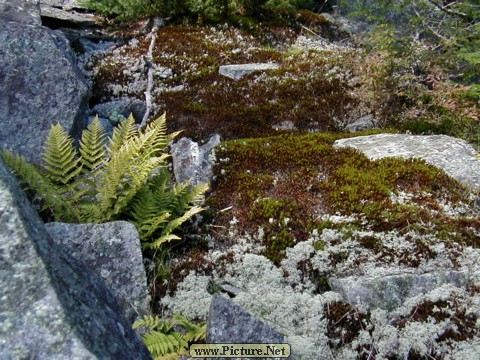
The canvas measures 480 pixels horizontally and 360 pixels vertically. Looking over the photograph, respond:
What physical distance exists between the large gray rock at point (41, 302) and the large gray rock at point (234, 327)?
153cm

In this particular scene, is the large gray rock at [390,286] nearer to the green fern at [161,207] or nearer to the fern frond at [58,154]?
the green fern at [161,207]

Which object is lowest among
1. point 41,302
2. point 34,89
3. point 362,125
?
point 362,125

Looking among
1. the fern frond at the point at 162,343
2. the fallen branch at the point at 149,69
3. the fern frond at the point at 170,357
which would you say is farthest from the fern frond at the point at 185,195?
the fallen branch at the point at 149,69

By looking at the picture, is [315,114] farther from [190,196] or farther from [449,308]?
[449,308]

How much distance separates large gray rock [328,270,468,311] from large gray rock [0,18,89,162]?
4.98 meters

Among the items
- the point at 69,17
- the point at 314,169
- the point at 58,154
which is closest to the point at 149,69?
the point at 69,17

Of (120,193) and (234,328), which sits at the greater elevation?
(234,328)

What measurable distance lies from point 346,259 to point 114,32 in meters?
11.2

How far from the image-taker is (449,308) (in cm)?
475

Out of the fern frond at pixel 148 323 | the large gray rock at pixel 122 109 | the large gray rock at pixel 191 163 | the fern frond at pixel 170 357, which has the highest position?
the large gray rock at pixel 191 163

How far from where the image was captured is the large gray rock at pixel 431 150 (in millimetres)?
6777

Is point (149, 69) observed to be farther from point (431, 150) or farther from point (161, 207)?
point (431, 150)

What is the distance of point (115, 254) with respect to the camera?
522 cm

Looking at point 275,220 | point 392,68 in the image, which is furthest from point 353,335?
point 392,68
